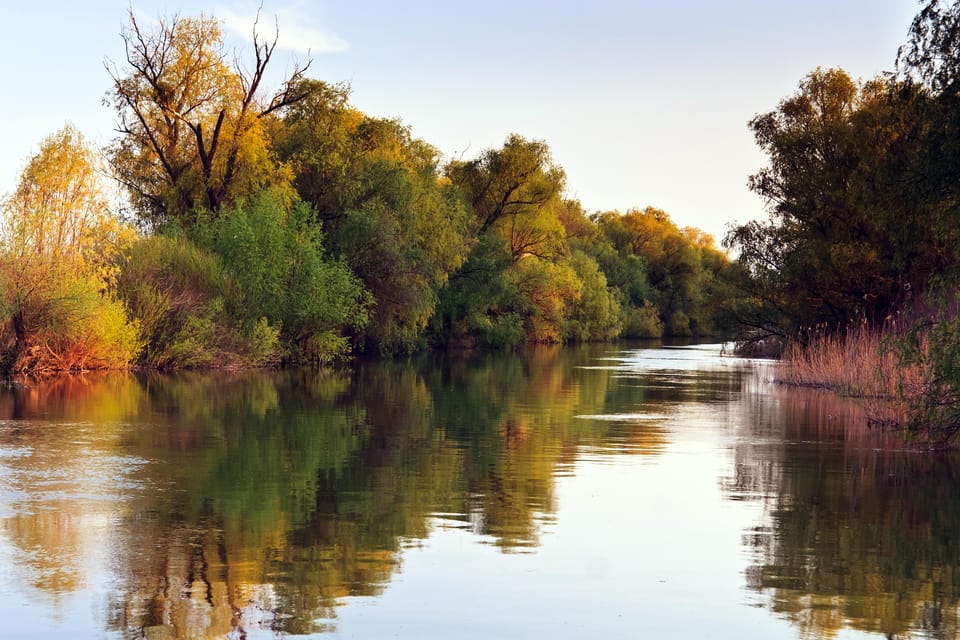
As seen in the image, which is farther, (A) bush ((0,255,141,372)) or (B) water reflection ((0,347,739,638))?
(A) bush ((0,255,141,372))

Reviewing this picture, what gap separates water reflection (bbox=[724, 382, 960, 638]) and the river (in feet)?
0.15

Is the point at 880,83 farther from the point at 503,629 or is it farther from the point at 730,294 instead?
the point at 503,629

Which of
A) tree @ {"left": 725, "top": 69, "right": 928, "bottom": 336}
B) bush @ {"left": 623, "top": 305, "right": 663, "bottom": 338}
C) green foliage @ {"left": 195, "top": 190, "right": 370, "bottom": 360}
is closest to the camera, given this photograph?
tree @ {"left": 725, "top": 69, "right": 928, "bottom": 336}

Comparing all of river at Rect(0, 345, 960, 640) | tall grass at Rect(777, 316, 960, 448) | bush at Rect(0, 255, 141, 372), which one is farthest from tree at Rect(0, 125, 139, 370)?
tall grass at Rect(777, 316, 960, 448)

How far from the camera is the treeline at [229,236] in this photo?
122ft

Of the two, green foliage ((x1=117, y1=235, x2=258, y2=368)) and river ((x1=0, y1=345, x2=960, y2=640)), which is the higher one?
Answer: green foliage ((x1=117, y1=235, x2=258, y2=368))

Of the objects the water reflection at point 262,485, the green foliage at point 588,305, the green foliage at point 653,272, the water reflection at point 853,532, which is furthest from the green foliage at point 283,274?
the green foliage at point 653,272

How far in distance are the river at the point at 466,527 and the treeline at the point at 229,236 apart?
1277 centimetres

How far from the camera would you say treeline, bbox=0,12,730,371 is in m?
37.3

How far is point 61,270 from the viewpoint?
36344 mm

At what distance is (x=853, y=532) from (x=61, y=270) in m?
29.5

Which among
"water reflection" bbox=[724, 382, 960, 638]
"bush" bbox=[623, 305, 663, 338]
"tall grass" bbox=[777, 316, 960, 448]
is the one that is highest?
"bush" bbox=[623, 305, 663, 338]

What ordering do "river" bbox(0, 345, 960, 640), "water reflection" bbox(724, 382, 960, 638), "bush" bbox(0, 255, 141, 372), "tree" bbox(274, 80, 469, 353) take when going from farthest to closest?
"tree" bbox(274, 80, 469, 353)
"bush" bbox(0, 255, 141, 372)
"water reflection" bbox(724, 382, 960, 638)
"river" bbox(0, 345, 960, 640)

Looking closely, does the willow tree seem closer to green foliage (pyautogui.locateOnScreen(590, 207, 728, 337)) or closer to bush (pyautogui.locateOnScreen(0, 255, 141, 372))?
bush (pyautogui.locateOnScreen(0, 255, 141, 372))
